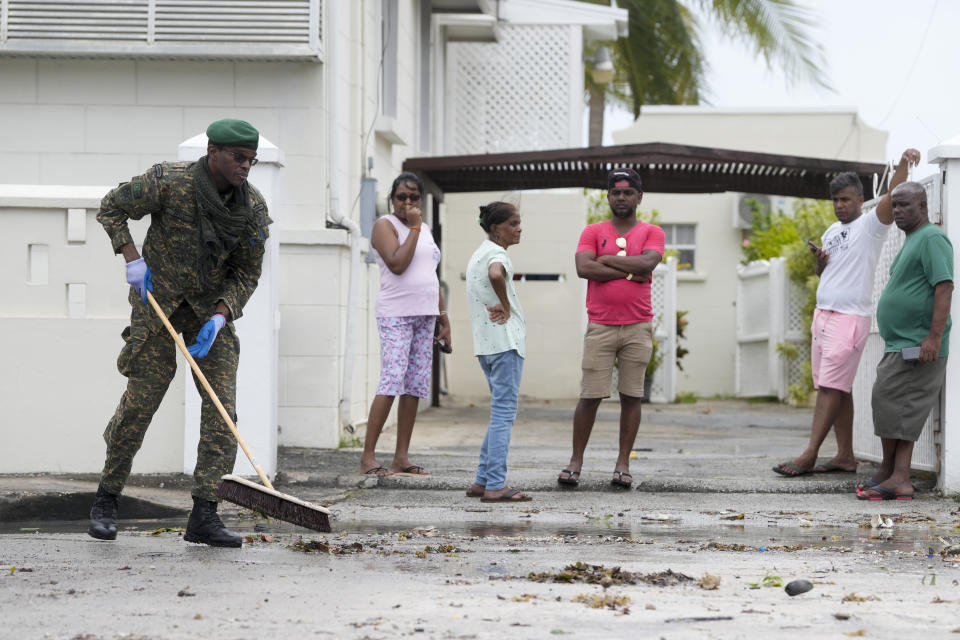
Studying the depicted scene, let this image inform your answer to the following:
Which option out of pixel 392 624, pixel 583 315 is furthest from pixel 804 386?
pixel 392 624

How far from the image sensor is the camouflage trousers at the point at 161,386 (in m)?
5.59

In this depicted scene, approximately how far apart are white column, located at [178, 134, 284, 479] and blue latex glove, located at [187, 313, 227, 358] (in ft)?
6.74

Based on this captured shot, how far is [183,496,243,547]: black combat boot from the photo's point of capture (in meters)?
5.49

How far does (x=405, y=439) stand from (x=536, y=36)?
978cm

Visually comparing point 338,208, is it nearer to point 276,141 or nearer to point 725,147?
point 276,141

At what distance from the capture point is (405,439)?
7.99m

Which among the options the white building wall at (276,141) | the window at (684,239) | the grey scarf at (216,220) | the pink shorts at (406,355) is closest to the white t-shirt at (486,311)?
the pink shorts at (406,355)

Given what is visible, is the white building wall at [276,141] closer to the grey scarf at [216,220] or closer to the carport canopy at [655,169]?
the carport canopy at [655,169]

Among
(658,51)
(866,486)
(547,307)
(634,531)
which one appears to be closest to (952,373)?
(866,486)

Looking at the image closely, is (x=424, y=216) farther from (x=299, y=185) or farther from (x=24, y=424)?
(x=24, y=424)

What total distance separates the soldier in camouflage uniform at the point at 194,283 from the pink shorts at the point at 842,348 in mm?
3879

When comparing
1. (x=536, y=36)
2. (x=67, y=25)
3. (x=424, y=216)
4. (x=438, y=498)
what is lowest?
(x=438, y=498)

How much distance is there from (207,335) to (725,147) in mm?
18387

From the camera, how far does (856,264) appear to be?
25.9 ft
